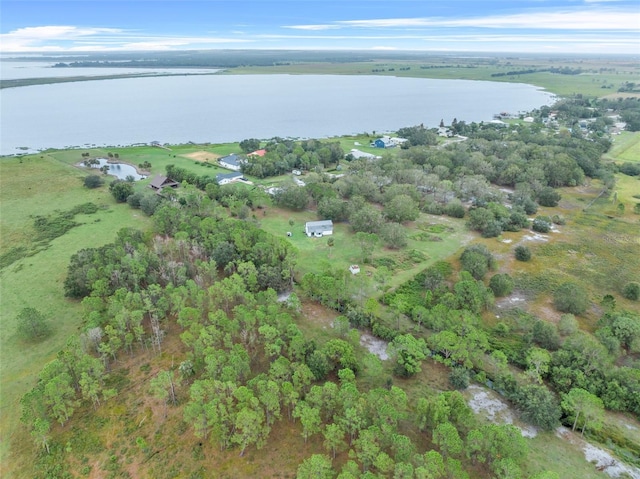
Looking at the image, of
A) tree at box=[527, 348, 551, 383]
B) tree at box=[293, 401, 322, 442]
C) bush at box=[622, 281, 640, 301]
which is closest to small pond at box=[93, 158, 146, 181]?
tree at box=[293, 401, 322, 442]

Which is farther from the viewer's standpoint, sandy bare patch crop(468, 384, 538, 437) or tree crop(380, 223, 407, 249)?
tree crop(380, 223, 407, 249)

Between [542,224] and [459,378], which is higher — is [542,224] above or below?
above

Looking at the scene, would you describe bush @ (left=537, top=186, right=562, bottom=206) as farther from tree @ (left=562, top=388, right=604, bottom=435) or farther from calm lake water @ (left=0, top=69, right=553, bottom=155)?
calm lake water @ (left=0, top=69, right=553, bottom=155)

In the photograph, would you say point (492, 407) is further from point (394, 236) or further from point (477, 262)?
point (394, 236)

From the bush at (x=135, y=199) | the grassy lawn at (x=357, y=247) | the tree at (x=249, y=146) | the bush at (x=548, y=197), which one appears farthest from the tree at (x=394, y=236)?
the tree at (x=249, y=146)

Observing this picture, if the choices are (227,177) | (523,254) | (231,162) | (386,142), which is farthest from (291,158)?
(523,254)

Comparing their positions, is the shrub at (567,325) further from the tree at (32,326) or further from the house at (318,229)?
the tree at (32,326)
